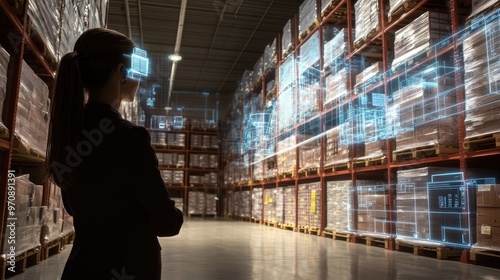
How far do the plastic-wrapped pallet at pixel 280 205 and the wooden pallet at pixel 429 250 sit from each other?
15.1 feet

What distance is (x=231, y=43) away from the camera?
13.5 meters

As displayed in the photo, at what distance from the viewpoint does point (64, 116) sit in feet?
3.51

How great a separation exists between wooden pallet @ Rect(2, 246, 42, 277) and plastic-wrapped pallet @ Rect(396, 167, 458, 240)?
14.4 feet

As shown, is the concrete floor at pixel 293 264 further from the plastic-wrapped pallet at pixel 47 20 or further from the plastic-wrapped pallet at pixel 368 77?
the plastic-wrapped pallet at pixel 368 77

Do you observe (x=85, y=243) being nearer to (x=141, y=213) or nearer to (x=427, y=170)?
(x=141, y=213)

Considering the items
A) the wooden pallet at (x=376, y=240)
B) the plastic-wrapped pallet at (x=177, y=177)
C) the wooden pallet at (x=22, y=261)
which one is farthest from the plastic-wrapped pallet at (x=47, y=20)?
the plastic-wrapped pallet at (x=177, y=177)

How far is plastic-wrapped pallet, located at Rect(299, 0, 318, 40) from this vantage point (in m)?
8.47

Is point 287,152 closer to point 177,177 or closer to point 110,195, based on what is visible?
point 177,177

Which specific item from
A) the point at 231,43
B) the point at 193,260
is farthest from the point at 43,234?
the point at 231,43

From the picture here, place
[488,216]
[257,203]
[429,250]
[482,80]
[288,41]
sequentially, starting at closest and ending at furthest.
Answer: [488,216]
[482,80]
[429,250]
[288,41]
[257,203]

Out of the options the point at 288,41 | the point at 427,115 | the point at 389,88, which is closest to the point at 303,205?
the point at 389,88

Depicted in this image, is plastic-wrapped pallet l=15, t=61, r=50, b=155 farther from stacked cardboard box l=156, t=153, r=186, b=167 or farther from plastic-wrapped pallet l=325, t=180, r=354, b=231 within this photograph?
stacked cardboard box l=156, t=153, r=186, b=167

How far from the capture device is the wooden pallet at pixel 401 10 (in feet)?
18.6

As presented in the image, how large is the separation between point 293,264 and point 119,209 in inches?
149
